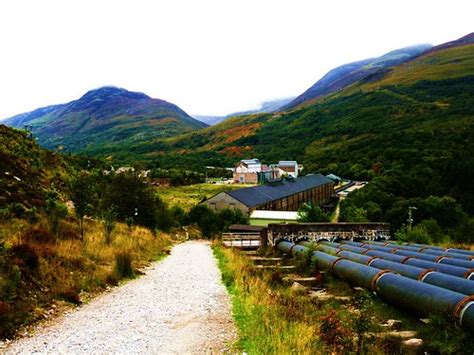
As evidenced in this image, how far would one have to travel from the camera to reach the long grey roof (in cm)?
6820

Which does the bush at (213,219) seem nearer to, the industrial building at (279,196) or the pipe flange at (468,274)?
the industrial building at (279,196)

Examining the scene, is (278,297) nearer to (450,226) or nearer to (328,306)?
(328,306)

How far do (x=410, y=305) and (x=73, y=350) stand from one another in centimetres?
682

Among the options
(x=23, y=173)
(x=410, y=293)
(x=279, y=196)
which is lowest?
(x=279, y=196)

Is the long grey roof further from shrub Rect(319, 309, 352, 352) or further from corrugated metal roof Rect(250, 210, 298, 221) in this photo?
shrub Rect(319, 309, 352, 352)

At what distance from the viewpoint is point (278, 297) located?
980 centimetres

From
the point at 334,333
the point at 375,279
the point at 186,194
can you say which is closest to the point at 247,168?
the point at 186,194

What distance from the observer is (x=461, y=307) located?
679cm

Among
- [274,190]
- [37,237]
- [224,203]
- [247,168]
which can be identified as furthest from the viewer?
[247,168]

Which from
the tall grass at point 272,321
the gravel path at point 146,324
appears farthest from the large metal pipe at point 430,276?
the gravel path at point 146,324

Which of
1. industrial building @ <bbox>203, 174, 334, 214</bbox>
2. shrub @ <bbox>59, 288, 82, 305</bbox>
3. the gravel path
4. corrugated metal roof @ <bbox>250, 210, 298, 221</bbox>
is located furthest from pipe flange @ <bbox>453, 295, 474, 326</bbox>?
industrial building @ <bbox>203, 174, 334, 214</bbox>

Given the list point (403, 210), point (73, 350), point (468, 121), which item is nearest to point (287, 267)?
point (73, 350)

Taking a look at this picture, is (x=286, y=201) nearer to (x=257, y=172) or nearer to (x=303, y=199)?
(x=303, y=199)

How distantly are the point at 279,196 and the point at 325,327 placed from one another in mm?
70086
